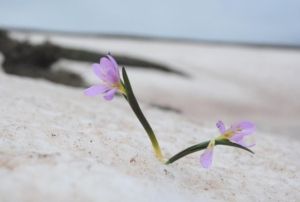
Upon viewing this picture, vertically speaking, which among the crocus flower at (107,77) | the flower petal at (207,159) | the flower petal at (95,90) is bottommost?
the flower petal at (207,159)

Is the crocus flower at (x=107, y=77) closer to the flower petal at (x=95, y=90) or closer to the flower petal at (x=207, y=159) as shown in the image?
the flower petal at (x=95, y=90)

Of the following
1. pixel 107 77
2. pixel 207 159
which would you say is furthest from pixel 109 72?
pixel 207 159

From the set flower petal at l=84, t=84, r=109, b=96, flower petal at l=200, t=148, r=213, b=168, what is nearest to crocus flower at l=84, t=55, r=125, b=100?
flower petal at l=84, t=84, r=109, b=96

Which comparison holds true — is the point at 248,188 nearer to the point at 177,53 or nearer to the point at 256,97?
the point at 256,97

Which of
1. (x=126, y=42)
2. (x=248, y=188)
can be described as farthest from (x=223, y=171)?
(x=126, y=42)

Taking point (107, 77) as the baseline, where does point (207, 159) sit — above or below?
below

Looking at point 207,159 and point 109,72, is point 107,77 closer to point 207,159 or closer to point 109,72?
point 109,72

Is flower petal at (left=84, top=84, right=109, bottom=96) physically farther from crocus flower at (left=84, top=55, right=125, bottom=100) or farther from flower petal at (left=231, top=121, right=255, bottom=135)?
flower petal at (left=231, top=121, right=255, bottom=135)

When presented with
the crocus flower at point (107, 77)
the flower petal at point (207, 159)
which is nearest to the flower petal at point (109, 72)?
the crocus flower at point (107, 77)
